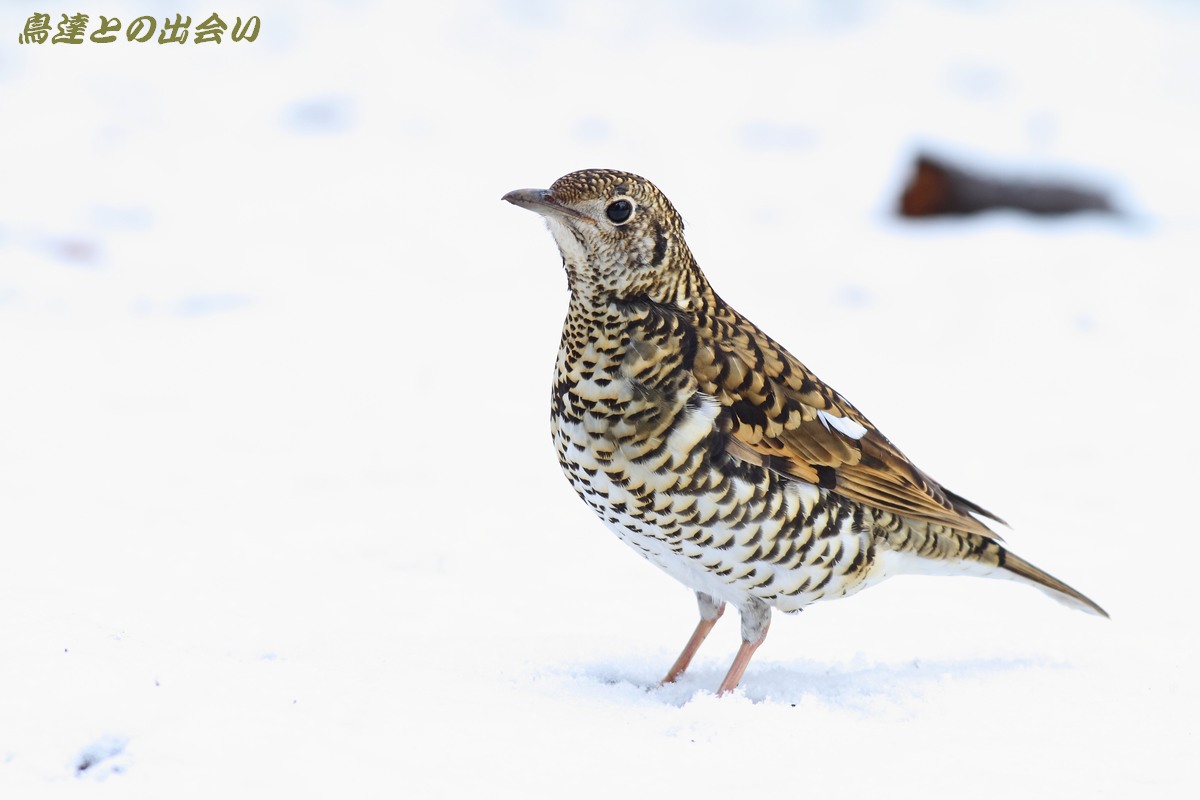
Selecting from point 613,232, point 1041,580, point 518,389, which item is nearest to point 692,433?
point 613,232

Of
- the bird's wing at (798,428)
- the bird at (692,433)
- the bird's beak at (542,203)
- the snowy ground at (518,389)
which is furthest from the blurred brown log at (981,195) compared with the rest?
the bird's beak at (542,203)

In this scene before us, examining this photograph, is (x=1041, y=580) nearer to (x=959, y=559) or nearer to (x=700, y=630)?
(x=959, y=559)

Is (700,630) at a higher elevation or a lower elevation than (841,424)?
lower

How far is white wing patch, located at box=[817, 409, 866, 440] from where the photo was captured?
4.15 metres

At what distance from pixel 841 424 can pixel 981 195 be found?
6721 mm

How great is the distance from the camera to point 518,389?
7.71 meters

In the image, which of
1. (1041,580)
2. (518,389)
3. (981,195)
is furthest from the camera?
(981,195)

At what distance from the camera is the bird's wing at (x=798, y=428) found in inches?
153

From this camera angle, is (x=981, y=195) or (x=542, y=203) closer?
(x=542, y=203)

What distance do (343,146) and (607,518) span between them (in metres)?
7.99

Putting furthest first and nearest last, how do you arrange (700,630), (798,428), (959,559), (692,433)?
(959,559) → (700,630) → (798,428) → (692,433)

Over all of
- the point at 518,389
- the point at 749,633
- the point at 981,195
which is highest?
the point at 981,195

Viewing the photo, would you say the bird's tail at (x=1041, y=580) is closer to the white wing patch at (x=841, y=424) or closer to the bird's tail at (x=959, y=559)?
the bird's tail at (x=959, y=559)

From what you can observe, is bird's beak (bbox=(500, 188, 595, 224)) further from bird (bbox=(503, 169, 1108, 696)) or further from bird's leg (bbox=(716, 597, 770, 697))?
bird's leg (bbox=(716, 597, 770, 697))
